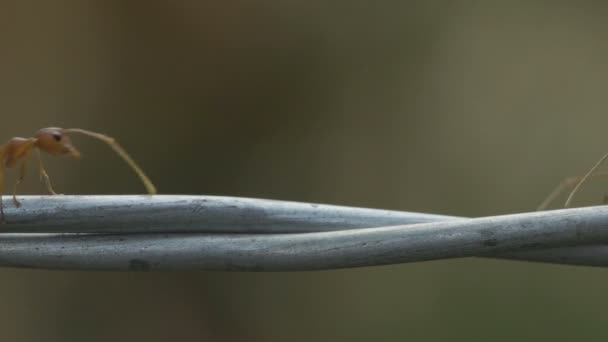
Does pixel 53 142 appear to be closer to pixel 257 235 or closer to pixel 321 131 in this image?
pixel 257 235

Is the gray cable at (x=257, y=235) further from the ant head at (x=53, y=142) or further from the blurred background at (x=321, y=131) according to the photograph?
the blurred background at (x=321, y=131)

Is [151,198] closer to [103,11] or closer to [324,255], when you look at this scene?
[324,255]

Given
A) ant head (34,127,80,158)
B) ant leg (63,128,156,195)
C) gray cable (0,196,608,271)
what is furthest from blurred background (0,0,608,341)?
gray cable (0,196,608,271)

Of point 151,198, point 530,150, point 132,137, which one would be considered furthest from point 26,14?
point 151,198

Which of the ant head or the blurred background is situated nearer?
the ant head

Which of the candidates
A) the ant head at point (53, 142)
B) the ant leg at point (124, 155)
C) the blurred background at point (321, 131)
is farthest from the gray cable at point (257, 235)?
the blurred background at point (321, 131)

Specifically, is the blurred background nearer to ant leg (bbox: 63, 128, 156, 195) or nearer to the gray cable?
ant leg (bbox: 63, 128, 156, 195)
